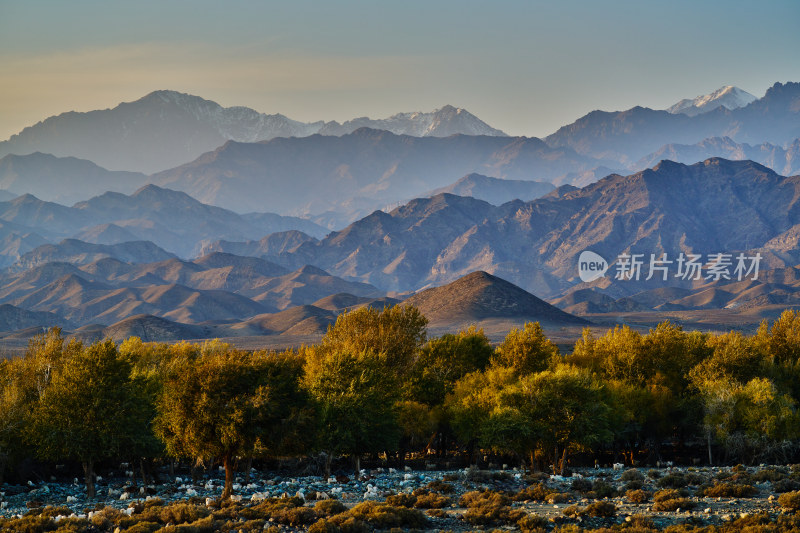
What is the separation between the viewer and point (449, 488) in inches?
1852

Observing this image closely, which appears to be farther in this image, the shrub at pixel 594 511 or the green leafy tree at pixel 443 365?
the green leafy tree at pixel 443 365

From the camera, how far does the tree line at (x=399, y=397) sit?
4791 cm

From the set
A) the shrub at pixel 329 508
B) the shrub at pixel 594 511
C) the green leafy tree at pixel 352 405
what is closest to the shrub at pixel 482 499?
the shrub at pixel 594 511

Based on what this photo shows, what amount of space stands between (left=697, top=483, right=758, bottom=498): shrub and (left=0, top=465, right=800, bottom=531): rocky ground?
5 centimetres

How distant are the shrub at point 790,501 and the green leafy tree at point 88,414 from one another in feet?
135

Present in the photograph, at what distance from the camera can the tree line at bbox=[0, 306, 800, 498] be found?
157ft

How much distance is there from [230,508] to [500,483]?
19.7 metres

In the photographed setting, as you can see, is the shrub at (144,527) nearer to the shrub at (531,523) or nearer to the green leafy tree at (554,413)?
the shrub at (531,523)

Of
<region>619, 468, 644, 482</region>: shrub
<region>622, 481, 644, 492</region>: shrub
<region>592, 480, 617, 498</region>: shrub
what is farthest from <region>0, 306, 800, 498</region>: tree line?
<region>592, 480, 617, 498</region>: shrub

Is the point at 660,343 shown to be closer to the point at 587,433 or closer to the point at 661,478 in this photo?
the point at 587,433

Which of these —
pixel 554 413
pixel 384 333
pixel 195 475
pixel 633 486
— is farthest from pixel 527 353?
pixel 195 475

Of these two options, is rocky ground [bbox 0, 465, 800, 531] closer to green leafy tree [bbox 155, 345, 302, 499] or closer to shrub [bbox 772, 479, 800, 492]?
shrub [bbox 772, 479, 800, 492]

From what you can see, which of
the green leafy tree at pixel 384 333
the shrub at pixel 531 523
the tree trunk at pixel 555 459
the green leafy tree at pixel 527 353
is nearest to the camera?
the shrub at pixel 531 523

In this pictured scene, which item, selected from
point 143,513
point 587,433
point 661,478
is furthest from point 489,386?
point 143,513
